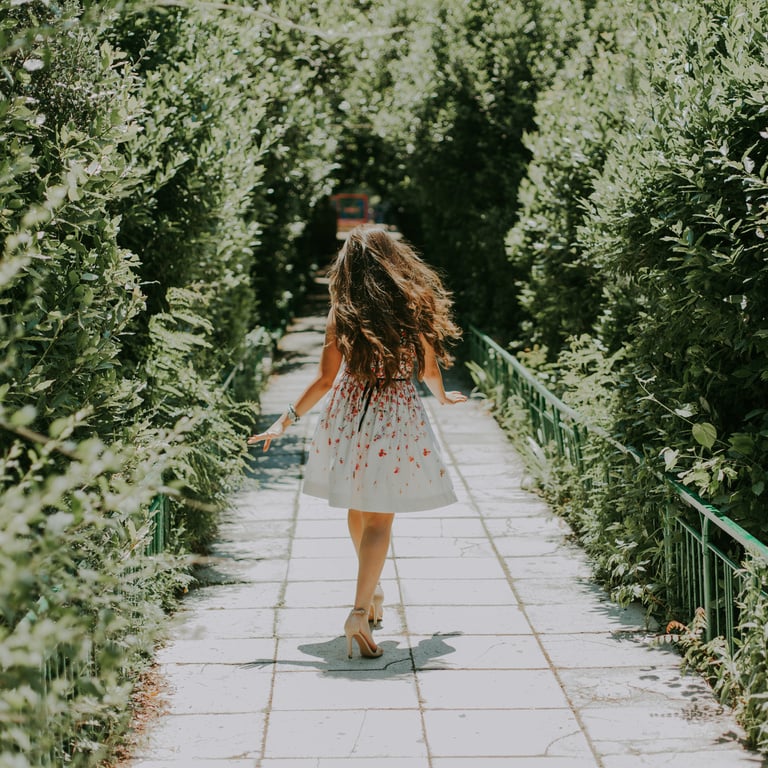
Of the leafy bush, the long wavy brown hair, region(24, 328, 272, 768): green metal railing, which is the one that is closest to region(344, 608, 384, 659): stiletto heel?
region(24, 328, 272, 768): green metal railing

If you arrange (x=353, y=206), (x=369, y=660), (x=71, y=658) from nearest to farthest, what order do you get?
(x=71, y=658), (x=369, y=660), (x=353, y=206)

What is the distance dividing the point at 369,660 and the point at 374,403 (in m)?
1.22

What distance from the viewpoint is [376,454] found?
487 cm

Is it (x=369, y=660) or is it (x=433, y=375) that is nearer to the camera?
(x=369, y=660)

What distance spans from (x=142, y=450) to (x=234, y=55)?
14.7 ft

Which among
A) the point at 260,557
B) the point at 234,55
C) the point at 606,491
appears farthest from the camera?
the point at 234,55

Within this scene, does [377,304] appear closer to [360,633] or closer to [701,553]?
[360,633]

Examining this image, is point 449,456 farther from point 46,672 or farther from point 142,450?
point 46,672

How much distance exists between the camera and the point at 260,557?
6.56 metres

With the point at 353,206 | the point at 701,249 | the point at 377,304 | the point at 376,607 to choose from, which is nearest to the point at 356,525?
the point at 376,607

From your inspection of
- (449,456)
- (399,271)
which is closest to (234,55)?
(399,271)

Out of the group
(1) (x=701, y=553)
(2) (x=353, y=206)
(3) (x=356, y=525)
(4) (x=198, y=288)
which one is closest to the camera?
(1) (x=701, y=553)

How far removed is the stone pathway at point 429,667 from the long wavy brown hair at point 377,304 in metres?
1.38

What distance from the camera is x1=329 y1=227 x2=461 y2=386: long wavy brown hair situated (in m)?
4.84
